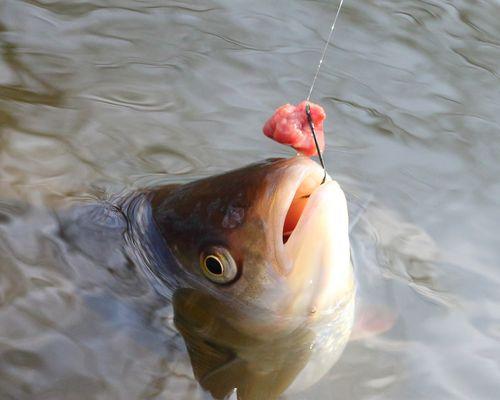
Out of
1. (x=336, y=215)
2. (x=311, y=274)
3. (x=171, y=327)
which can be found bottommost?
(x=171, y=327)

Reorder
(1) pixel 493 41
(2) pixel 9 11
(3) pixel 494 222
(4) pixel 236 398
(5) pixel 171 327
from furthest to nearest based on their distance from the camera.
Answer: (1) pixel 493 41, (2) pixel 9 11, (3) pixel 494 222, (5) pixel 171 327, (4) pixel 236 398

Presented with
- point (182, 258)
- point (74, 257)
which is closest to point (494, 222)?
point (182, 258)

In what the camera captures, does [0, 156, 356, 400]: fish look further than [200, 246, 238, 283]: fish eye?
→ No

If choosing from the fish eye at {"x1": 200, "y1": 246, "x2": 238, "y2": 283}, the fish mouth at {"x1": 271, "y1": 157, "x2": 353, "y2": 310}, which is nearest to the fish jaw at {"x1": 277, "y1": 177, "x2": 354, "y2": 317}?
the fish mouth at {"x1": 271, "y1": 157, "x2": 353, "y2": 310}

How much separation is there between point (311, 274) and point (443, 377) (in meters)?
0.61

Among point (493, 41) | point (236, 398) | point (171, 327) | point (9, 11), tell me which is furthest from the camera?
point (493, 41)

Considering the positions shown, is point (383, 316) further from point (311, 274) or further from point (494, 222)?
point (494, 222)

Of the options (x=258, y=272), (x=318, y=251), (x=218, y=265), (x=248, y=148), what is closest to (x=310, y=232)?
(x=318, y=251)

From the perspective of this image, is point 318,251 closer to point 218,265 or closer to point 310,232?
point 310,232

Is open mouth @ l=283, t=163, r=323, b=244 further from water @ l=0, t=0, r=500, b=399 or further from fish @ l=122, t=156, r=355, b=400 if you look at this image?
water @ l=0, t=0, r=500, b=399

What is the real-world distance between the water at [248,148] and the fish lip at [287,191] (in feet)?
1.51

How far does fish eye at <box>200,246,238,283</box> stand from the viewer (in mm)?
3369

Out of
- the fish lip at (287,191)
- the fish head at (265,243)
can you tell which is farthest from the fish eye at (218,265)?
the fish lip at (287,191)

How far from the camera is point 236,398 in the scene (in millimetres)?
3242
